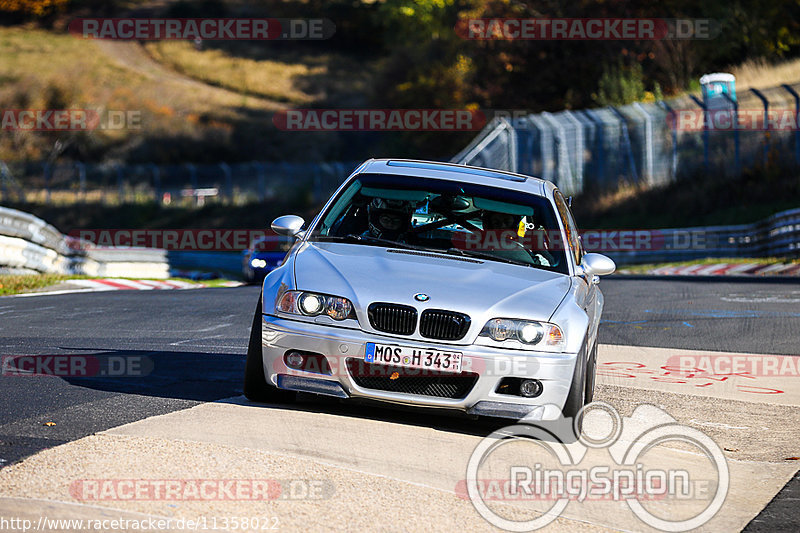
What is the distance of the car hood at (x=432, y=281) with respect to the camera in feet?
21.0

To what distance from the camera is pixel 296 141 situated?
70.9 m

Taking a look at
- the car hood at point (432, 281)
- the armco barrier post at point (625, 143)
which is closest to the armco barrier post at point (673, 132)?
the armco barrier post at point (625, 143)

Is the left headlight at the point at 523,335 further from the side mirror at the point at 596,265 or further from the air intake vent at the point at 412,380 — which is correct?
the side mirror at the point at 596,265

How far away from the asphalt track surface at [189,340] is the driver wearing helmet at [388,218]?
1202mm

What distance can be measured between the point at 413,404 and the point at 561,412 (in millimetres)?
848

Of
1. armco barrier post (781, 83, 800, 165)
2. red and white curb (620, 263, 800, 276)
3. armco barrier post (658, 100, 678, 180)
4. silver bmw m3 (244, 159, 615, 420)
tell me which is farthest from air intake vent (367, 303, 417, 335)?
armco barrier post (658, 100, 678, 180)

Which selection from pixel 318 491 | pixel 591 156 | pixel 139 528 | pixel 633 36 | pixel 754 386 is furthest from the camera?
pixel 633 36

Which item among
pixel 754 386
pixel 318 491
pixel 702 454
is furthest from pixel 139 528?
pixel 754 386

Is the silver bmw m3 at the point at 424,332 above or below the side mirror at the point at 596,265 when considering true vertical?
below

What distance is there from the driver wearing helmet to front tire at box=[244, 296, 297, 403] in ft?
3.85

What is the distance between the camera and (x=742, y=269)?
75.0ft

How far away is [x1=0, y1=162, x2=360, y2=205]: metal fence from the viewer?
45.5m

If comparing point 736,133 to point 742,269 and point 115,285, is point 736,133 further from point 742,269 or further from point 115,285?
point 115,285

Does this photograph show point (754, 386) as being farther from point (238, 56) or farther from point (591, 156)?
point (238, 56)
